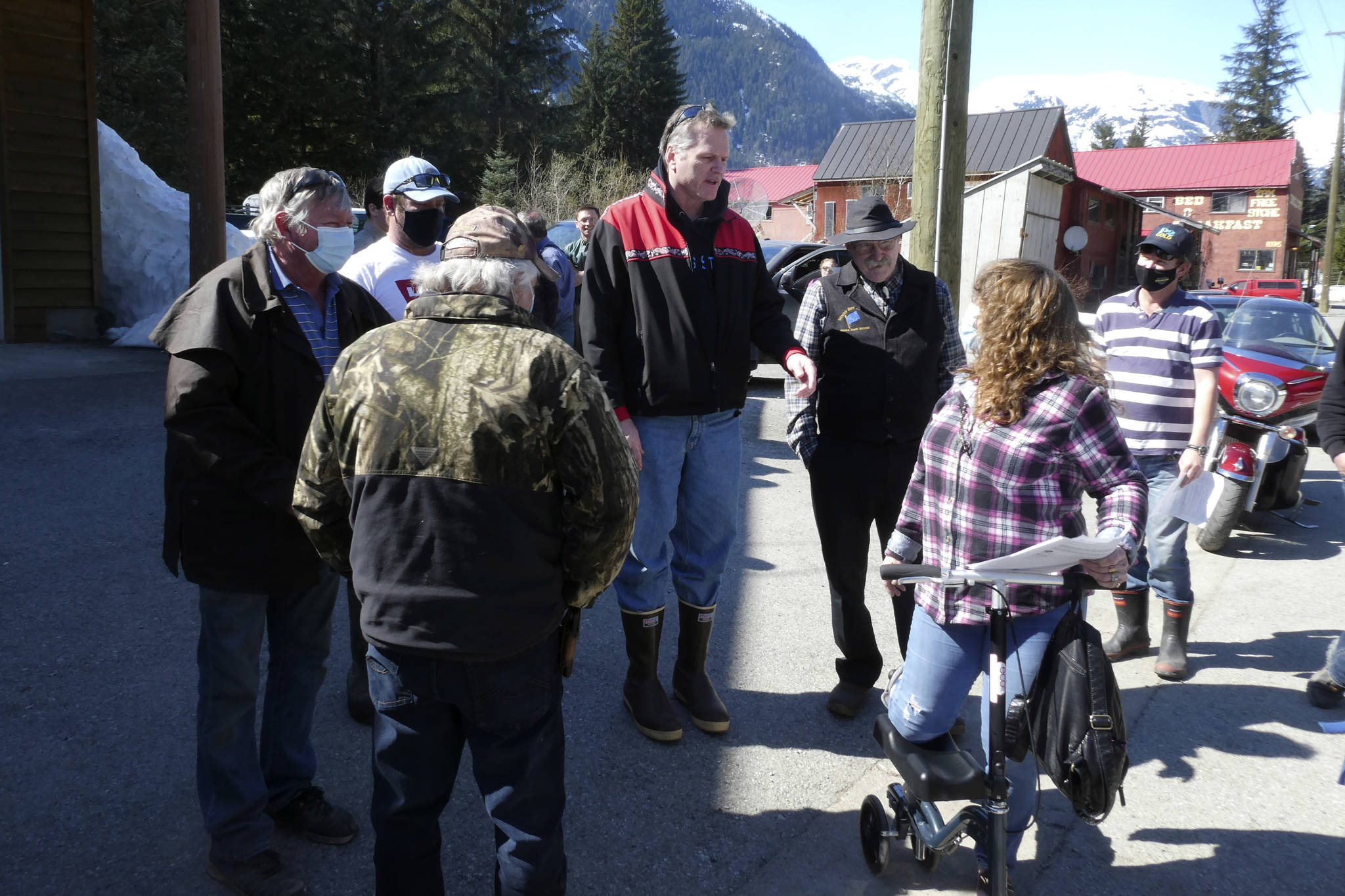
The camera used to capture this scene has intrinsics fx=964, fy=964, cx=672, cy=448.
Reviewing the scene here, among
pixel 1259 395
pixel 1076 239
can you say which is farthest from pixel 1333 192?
pixel 1259 395

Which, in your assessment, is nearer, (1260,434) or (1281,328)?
(1260,434)

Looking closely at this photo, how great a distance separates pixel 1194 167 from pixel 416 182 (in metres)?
62.2

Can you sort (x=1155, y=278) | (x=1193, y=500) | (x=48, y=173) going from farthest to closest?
(x=48, y=173), (x=1155, y=278), (x=1193, y=500)

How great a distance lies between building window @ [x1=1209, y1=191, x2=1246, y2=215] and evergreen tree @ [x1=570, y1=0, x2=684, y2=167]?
31226 millimetres

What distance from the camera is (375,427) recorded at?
6.55 feet

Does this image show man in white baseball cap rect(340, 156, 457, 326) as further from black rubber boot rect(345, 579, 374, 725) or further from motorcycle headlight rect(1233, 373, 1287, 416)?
motorcycle headlight rect(1233, 373, 1287, 416)

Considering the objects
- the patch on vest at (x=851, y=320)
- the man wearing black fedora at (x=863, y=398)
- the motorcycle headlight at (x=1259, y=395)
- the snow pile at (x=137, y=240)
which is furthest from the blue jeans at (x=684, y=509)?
the snow pile at (x=137, y=240)

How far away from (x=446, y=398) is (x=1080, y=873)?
93.3 inches

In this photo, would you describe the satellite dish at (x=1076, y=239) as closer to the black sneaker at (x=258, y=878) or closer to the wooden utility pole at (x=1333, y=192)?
the wooden utility pole at (x=1333, y=192)

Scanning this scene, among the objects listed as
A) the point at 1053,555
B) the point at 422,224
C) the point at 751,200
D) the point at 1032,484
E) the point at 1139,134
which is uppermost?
the point at 1139,134

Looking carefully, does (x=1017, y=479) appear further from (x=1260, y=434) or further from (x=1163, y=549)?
(x=1260, y=434)

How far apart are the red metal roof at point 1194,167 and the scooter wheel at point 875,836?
57.9 m

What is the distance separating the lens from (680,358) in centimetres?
343

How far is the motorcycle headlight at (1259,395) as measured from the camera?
6699mm
